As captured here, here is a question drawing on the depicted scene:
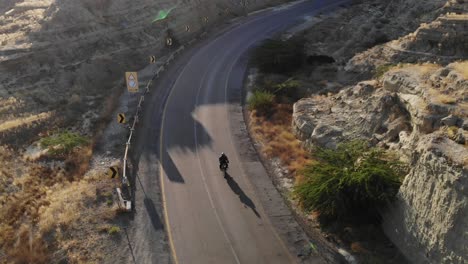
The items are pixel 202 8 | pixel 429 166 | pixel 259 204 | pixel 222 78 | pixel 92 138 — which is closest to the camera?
pixel 429 166

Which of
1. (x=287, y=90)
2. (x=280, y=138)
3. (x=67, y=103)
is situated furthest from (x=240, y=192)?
(x=67, y=103)

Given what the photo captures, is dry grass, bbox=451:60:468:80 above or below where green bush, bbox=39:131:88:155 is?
above

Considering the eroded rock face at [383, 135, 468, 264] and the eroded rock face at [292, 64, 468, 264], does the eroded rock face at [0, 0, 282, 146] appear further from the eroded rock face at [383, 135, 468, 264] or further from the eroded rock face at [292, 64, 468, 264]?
the eroded rock face at [383, 135, 468, 264]

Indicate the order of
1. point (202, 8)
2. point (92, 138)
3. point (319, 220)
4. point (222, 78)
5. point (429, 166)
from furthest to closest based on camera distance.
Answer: point (202, 8) < point (222, 78) < point (92, 138) < point (319, 220) < point (429, 166)

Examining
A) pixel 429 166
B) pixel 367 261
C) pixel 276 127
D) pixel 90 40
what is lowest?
pixel 367 261

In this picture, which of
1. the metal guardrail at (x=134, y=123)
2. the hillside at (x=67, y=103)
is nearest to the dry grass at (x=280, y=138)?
the metal guardrail at (x=134, y=123)

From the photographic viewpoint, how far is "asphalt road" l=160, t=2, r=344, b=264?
2262 centimetres

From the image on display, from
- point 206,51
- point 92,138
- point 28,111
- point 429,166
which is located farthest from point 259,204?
point 206,51

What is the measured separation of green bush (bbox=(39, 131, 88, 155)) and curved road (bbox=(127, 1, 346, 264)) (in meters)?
5.21

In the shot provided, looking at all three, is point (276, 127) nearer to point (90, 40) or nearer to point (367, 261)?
point (367, 261)

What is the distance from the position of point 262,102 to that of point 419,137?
55.7 feet

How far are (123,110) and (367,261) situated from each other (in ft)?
84.3

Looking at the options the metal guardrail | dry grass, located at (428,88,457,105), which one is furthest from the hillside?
dry grass, located at (428,88,457,105)

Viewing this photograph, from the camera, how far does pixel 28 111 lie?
41812 millimetres
